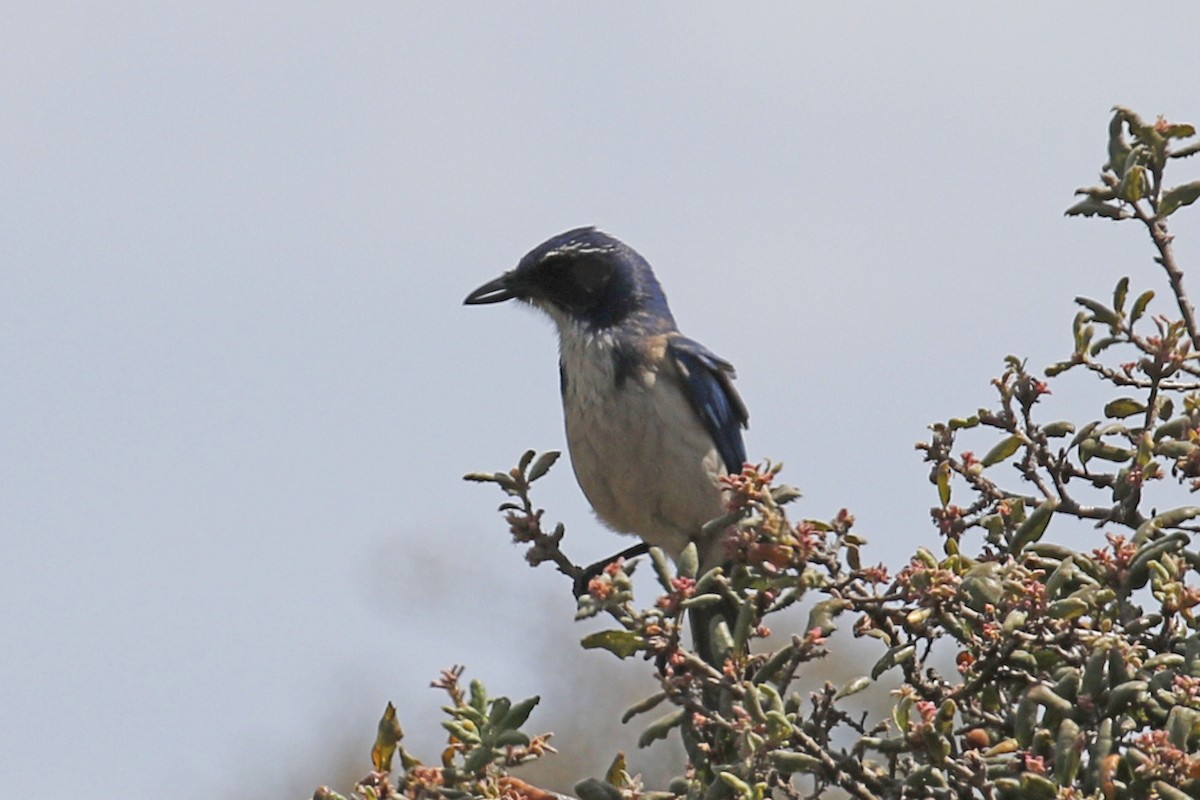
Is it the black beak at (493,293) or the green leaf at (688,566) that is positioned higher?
the black beak at (493,293)

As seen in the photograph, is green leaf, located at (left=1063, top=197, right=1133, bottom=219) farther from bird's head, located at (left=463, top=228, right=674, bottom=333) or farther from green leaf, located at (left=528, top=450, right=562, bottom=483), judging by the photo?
bird's head, located at (left=463, top=228, right=674, bottom=333)

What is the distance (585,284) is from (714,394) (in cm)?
80

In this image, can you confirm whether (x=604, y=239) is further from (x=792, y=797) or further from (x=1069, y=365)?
(x=792, y=797)

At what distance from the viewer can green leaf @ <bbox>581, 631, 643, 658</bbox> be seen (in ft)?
12.9

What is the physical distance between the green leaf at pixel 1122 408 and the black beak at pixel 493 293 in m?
3.51

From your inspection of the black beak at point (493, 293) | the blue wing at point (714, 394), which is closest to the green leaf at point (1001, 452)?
the blue wing at point (714, 394)

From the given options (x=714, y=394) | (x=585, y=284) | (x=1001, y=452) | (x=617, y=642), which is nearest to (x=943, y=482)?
(x=1001, y=452)

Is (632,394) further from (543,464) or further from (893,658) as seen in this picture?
(893,658)

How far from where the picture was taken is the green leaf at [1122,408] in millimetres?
4824

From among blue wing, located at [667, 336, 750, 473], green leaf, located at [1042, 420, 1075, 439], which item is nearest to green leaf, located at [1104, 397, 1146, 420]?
green leaf, located at [1042, 420, 1075, 439]

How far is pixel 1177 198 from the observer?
15.2 ft

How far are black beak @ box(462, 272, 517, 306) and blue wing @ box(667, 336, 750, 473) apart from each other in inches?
32.3

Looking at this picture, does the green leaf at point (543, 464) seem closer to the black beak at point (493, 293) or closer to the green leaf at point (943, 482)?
the green leaf at point (943, 482)

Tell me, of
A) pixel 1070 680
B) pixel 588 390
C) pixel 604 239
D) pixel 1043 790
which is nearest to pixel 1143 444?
pixel 1070 680
